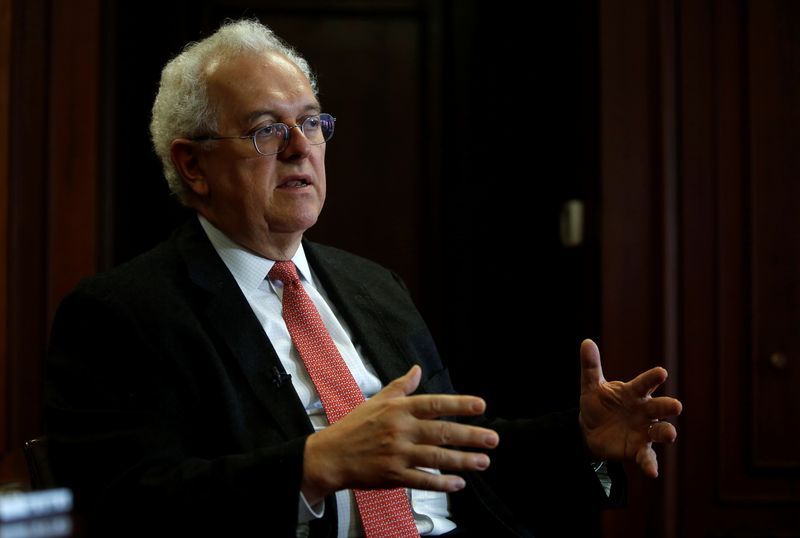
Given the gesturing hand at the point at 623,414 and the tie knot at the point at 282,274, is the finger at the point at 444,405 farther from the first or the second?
the tie knot at the point at 282,274

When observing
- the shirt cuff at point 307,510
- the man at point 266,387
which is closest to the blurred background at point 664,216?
the man at point 266,387

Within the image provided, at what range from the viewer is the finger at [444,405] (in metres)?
1.27

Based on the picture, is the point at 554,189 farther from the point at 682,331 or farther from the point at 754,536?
the point at 754,536

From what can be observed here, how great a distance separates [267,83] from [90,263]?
3.69 ft

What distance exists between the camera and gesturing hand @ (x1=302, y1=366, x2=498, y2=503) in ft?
4.21

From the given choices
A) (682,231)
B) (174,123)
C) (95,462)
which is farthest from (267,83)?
(682,231)

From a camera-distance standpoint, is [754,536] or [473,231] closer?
[754,536]

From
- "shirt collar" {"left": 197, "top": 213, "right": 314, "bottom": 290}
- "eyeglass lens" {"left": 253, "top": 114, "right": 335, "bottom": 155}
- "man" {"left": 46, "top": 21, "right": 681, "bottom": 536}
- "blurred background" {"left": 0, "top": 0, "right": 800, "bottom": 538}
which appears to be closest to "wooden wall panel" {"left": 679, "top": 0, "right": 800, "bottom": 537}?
"blurred background" {"left": 0, "top": 0, "right": 800, "bottom": 538}

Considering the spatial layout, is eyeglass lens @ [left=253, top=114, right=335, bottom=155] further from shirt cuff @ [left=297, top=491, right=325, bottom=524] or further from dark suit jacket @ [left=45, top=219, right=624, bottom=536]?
shirt cuff @ [left=297, top=491, right=325, bottom=524]

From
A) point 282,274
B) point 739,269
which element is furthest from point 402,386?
point 739,269

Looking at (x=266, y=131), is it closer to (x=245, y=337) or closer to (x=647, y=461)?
(x=245, y=337)

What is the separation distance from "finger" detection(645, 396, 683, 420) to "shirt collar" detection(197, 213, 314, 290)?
29.7 inches

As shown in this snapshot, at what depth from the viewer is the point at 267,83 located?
177cm

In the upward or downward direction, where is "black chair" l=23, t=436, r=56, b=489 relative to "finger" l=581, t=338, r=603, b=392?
downward
